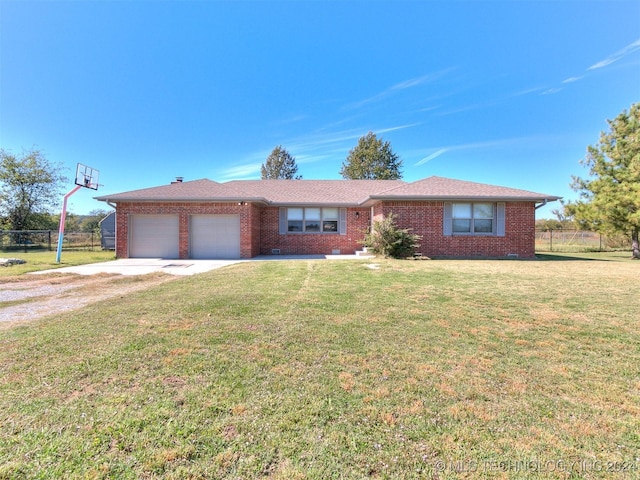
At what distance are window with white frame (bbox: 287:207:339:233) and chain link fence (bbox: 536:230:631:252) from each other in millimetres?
14627

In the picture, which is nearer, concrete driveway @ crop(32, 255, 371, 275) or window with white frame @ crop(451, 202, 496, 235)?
concrete driveway @ crop(32, 255, 371, 275)

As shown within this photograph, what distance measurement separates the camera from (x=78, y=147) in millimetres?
21000

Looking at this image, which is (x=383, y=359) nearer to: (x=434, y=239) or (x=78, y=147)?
(x=434, y=239)

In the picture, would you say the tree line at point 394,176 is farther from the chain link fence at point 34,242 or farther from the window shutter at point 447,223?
the window shutter at point 447,223

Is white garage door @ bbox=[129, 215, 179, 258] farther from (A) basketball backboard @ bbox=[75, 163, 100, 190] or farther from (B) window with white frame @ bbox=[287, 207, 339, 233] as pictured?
(B) window with white frame @ bbox=[287, 207, 339, 233]

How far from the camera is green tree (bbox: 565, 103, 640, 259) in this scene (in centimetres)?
1532

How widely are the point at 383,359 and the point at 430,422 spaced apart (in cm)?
102

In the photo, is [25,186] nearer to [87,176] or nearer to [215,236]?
[87,176]

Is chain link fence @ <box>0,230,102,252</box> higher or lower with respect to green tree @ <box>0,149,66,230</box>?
lower

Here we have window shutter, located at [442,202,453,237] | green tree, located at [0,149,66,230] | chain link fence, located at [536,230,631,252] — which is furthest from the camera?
green tree, located at [0,149,66,230]

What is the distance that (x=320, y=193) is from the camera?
1673 centimetres

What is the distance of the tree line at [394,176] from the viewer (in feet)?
51.1

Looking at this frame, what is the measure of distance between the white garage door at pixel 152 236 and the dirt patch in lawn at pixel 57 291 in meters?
5.46

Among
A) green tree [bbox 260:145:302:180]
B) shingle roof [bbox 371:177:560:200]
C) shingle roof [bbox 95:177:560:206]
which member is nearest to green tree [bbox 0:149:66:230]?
shingle roof [bbox 95:177:560:206]
